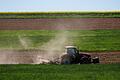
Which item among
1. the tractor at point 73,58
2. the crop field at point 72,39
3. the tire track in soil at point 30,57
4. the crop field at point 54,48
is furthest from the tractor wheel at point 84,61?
the crop field at point 72,39

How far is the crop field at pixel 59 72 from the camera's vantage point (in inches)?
880

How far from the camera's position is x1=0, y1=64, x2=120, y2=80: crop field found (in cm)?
2236

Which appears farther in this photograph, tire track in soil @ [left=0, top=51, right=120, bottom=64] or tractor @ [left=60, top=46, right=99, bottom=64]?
tire track in soil @ [left=0, top=51, right=120, bottom=64]

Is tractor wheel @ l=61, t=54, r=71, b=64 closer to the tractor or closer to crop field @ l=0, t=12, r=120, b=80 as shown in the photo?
the tractor

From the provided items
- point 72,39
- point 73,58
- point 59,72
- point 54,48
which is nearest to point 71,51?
point 73,58

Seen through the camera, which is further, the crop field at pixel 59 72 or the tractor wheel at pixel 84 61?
the tractor wheel at pixel 84 61

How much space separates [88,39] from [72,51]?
55.4 feet

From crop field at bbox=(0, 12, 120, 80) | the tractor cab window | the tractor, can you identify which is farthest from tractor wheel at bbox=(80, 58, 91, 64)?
crop field at bbox=(0, 12, 120, 80)

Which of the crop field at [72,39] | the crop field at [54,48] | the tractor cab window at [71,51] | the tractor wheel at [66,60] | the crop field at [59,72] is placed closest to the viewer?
the crop field at [59,72]

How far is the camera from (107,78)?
22.0 meters

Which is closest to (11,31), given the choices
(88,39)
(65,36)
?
(65,36)

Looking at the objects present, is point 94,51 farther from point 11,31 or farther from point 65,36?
point 11,31

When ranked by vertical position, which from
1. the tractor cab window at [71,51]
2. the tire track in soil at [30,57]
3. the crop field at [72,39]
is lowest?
the crop field at [72,39]

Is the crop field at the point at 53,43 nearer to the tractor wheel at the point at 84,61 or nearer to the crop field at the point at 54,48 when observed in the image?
the crop field at the point at 54,48
